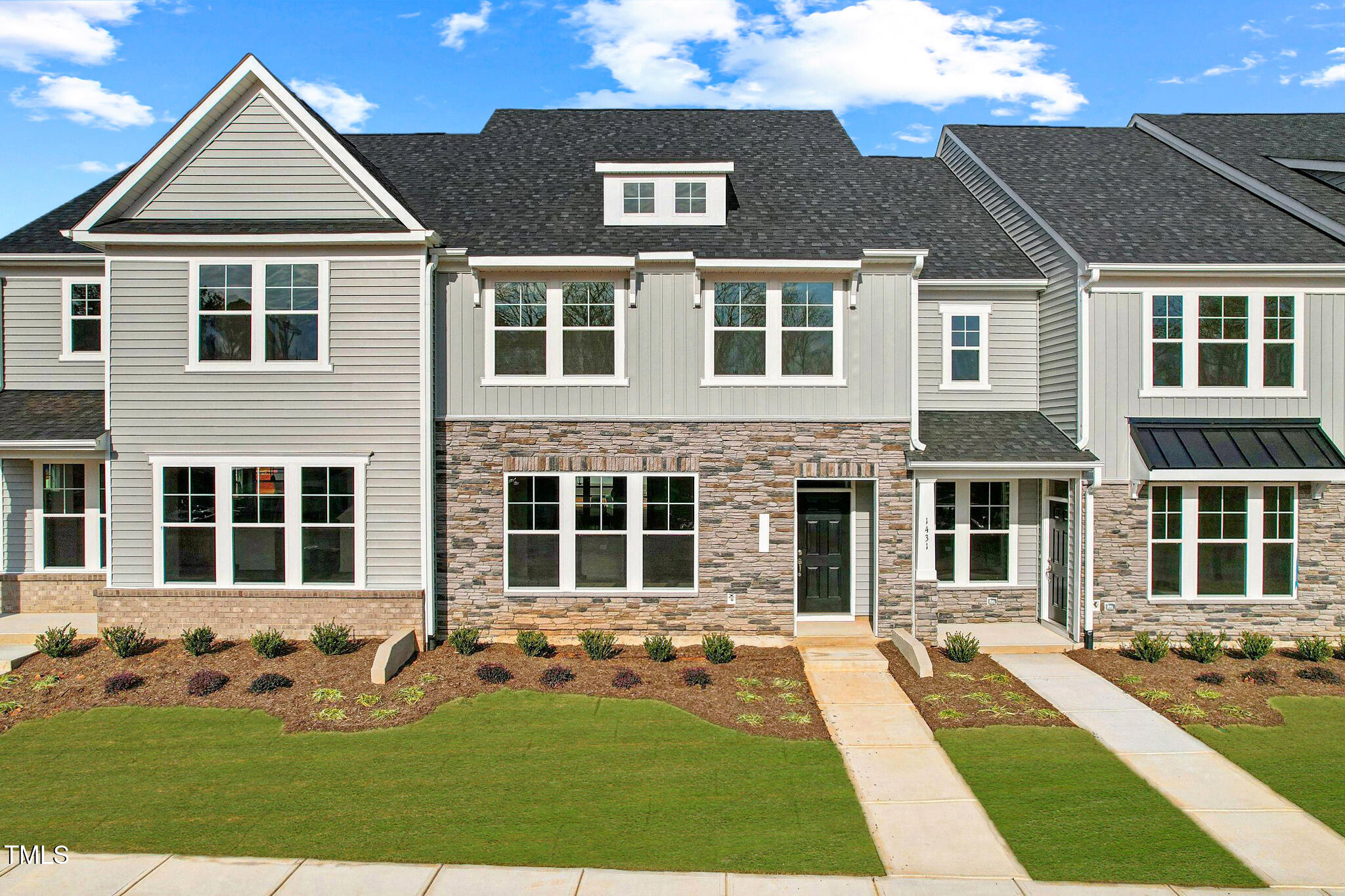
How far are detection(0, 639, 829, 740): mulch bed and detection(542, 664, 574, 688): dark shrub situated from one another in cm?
11

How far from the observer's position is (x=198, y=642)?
12.2 metres

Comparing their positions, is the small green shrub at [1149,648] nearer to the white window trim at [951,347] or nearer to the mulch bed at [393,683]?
the white window trim at [951,347]

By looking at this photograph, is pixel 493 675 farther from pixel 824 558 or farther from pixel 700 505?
pixel 824 558

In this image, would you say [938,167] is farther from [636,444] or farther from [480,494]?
[480,494]

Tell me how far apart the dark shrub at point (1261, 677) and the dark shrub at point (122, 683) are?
649 inches

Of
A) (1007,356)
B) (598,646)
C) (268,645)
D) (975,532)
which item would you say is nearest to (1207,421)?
(1007,356)

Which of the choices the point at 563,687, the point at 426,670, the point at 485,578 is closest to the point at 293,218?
the point at 485,578

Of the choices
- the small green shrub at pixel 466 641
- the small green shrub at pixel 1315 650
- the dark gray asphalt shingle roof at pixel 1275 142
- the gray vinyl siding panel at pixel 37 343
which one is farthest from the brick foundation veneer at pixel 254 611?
the dark gray asphalt shingle roof at pixel 1275 142

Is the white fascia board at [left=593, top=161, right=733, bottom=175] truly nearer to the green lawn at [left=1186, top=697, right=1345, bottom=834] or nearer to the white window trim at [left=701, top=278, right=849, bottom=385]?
the white window trim at [left=701, top=278, right=849, bottom=385]

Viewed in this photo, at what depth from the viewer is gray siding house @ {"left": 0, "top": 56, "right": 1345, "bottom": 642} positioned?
41.9 feet

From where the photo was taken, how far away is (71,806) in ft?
25.9

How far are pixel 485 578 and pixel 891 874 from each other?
835cm

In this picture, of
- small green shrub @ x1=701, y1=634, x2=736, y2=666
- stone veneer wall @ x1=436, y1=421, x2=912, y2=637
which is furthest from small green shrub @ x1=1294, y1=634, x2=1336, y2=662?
small green shrub @ x1=701, y1=634, x2=736, y2=666

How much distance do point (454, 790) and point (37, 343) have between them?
524 inches
